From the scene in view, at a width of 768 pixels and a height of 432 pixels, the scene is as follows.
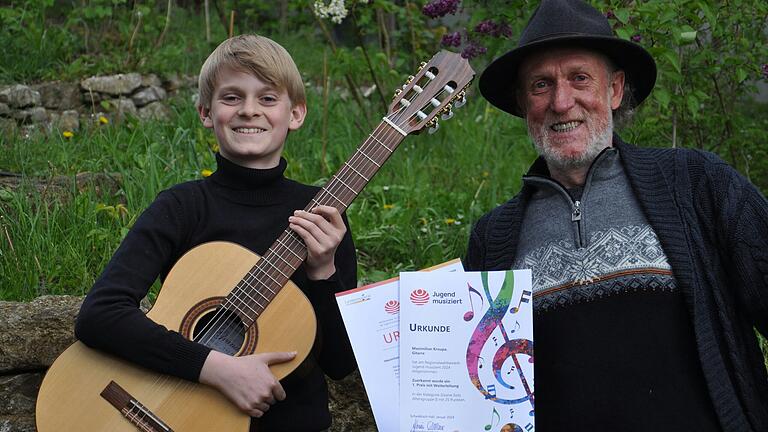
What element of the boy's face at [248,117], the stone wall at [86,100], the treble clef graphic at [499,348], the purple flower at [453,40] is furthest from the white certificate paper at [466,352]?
the stone wall at [86,100]

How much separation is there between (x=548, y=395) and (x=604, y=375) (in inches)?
6.8

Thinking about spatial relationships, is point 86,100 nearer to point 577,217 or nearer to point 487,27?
point 487,27

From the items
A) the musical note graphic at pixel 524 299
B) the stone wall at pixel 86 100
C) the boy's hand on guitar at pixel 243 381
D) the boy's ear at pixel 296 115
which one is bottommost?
the boy's hand on guitar at pixel 243 381

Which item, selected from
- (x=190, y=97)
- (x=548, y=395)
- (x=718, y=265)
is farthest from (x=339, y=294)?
(x=190, y=97)

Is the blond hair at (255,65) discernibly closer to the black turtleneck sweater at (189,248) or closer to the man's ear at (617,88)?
the black turtleneck sweater at (189,248)

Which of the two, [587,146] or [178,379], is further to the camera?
[587,146]

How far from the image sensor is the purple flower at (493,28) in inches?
163

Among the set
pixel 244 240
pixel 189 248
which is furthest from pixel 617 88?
pixel 189 248

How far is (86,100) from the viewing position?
19.9 feet

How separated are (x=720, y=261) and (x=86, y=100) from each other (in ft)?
14.8

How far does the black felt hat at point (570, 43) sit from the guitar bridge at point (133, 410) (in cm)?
138

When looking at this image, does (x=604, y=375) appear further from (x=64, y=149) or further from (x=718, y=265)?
(x=64, y=149)

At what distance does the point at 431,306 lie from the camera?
7.98 feet

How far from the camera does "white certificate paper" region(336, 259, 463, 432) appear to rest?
242cm
